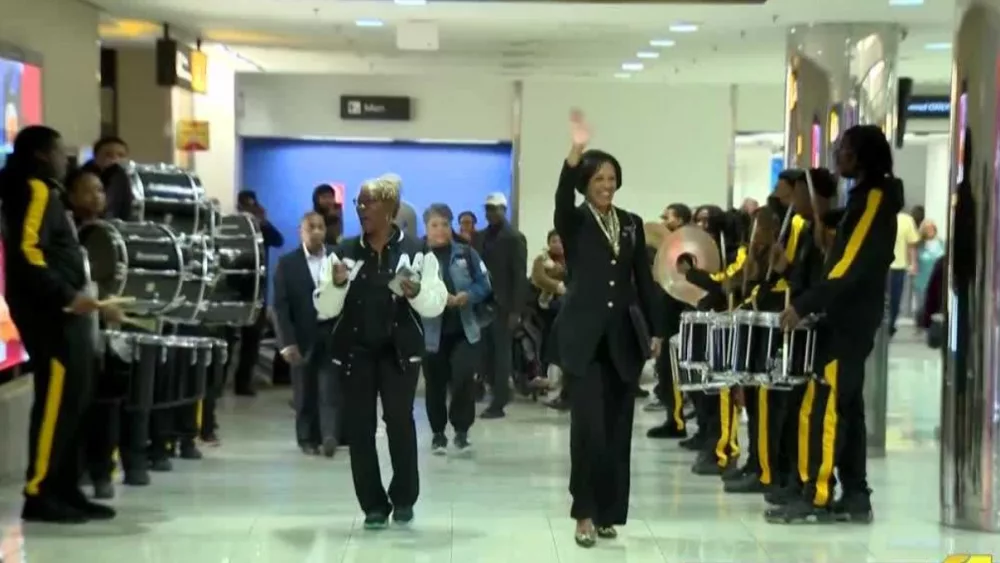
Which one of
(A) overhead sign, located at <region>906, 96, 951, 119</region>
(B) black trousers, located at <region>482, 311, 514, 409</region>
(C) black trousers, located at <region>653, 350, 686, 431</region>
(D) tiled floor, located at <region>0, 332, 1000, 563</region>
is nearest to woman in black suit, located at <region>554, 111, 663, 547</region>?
(D) tiled floor, located at <region>0, 332, 1000, 563</region>

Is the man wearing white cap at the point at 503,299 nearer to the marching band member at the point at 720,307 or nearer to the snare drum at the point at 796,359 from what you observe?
the marching band member at the point at 720,307

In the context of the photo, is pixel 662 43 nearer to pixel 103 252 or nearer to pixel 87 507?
pixel 103 252

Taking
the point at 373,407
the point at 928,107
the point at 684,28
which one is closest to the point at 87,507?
the point at 373,407

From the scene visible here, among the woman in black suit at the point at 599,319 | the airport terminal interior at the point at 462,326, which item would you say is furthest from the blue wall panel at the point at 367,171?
the woman in black suit at the point at 599,319

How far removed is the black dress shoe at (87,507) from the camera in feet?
22.5

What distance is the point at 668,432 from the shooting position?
1032cm

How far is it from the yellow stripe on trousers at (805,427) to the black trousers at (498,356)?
432cm

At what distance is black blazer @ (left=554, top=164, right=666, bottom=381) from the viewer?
624 cm

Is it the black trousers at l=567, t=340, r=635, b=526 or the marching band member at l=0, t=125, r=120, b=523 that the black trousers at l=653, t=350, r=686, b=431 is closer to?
the black trousers at l=567, t=340, r=635, b=526

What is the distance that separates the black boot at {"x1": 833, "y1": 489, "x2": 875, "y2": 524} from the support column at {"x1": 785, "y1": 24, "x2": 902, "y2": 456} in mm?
2938

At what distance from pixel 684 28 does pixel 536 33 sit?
4.67ft

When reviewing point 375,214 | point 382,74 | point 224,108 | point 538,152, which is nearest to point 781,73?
point 538,152

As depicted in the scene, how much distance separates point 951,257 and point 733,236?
2.40 meters

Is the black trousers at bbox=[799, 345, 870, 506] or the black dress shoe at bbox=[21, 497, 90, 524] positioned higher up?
the black trousers at bbox=[799, 345, 870, 506]
